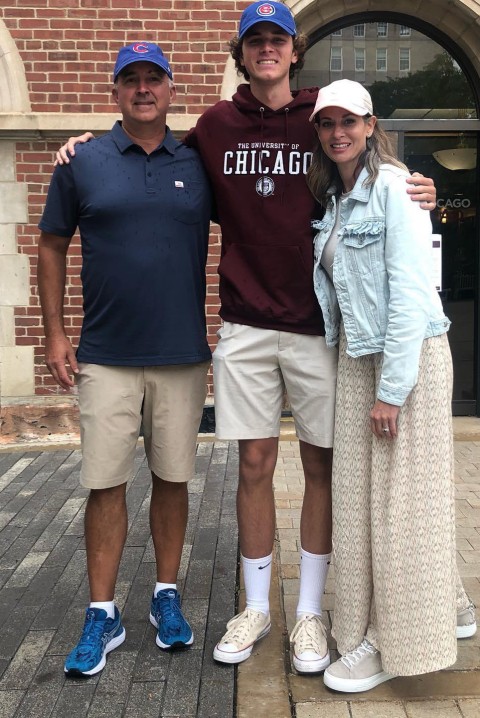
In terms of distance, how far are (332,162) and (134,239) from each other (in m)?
0.75

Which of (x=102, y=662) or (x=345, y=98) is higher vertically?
(x=345, y=98)

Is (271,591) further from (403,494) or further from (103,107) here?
(103,107)

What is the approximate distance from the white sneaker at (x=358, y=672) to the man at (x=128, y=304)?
0.61 metres

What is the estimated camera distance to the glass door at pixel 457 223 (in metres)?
6.82

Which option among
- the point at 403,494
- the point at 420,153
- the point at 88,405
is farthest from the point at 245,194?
the point at 420,153

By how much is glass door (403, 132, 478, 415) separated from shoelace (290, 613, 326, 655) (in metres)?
4.53

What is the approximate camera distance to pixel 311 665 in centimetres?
268

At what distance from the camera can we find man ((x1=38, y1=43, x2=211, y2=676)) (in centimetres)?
272

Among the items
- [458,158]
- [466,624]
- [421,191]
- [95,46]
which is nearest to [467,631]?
[466,624]

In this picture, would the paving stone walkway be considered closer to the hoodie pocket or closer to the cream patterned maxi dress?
the cream patterned maxi dress

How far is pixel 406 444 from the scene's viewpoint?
242cm

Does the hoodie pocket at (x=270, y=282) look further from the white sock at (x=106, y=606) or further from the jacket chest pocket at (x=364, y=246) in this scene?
the white sock at (x=106, y=606)

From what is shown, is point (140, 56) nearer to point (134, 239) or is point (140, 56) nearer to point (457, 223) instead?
point (134, 239)

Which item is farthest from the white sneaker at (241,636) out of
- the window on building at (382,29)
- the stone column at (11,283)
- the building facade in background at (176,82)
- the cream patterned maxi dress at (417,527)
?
the window on building at (382,29)
